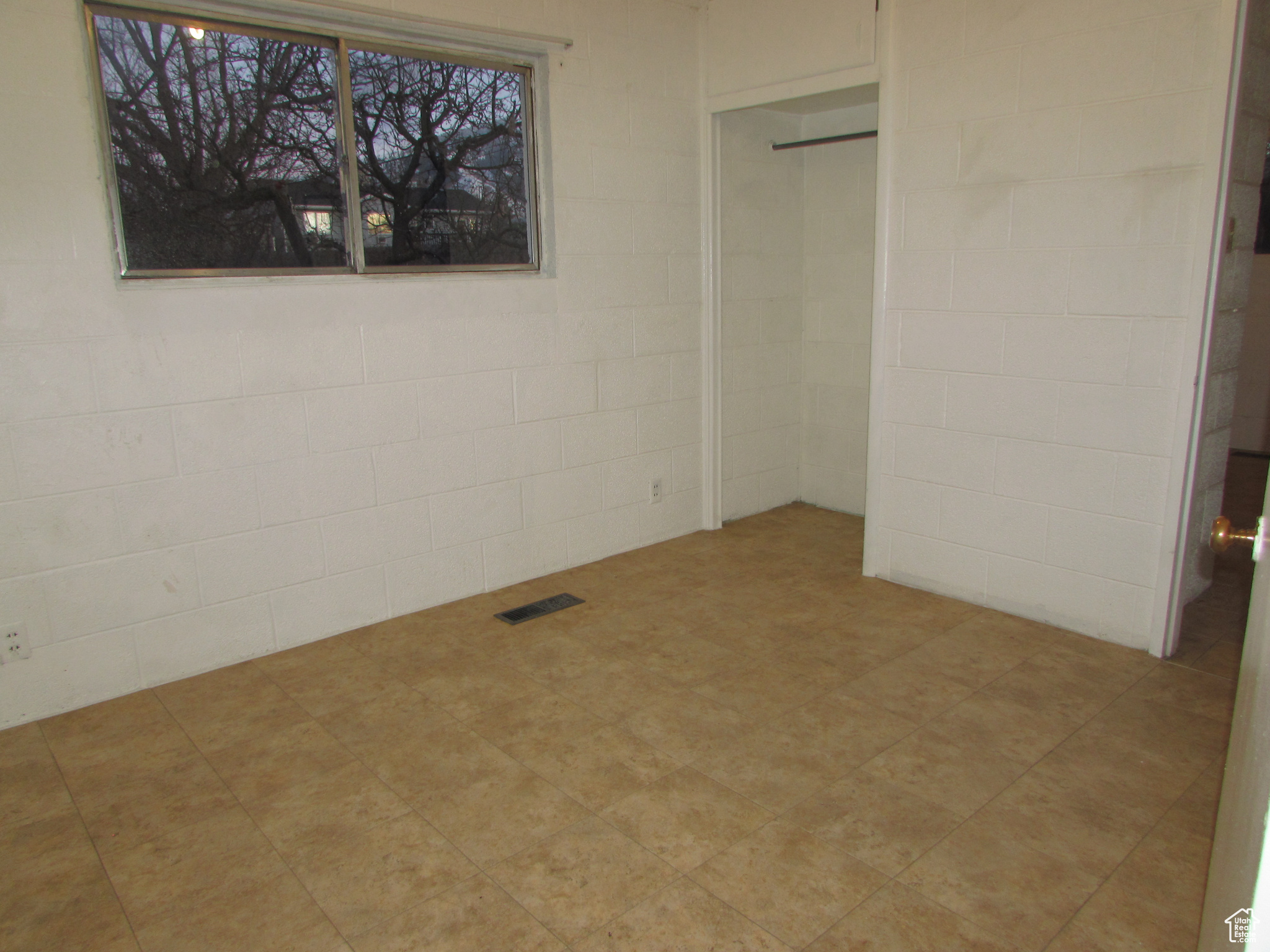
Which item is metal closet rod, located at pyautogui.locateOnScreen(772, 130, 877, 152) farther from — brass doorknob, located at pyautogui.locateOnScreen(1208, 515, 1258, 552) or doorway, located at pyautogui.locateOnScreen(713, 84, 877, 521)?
brass doorknob, located at pyautogui.locateOnScreen(1208, 515, 1258, 552)

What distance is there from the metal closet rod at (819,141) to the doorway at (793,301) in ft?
0.04

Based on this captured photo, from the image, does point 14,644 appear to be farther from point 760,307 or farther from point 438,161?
point 760,307

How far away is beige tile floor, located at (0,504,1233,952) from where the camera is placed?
1869 millimetres

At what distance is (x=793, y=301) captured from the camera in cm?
493

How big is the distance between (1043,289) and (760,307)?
1.78 metres

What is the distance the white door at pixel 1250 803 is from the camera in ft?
2.54

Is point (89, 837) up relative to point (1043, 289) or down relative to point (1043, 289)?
down

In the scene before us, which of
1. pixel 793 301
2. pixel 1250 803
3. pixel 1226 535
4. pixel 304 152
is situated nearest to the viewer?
pixel 1250 803

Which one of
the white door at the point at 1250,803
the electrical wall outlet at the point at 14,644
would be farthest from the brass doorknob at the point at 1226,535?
the electrical wall outlet at the point at 14,644

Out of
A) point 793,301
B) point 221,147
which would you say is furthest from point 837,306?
point 221,147

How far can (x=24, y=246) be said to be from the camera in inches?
101

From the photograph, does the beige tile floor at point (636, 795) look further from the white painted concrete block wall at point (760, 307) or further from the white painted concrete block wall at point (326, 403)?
the white painted concrete block wall at point (760, 307)

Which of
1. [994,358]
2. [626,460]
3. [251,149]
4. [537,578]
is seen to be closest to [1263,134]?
[994,358]

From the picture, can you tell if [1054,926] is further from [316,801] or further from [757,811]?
[316,801]
